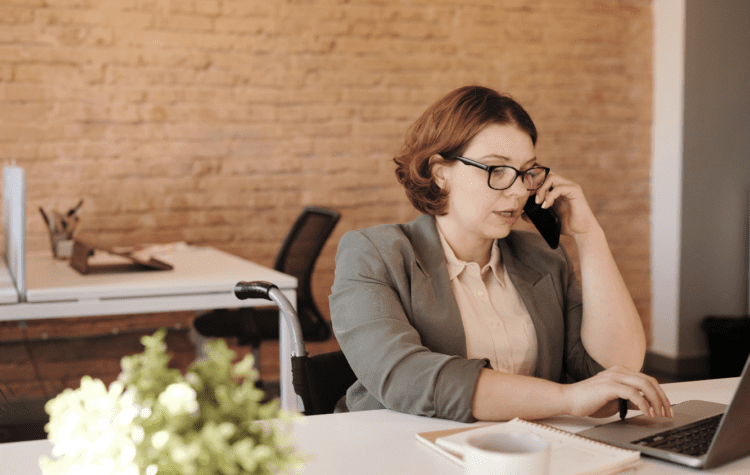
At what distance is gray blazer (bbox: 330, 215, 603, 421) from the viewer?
1.05 m

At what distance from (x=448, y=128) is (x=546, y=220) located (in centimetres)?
30

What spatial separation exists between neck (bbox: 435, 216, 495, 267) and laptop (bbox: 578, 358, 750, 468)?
499 millimetres

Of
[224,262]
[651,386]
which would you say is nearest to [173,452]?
[651,386]

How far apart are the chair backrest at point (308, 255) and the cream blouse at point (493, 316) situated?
1637 mm

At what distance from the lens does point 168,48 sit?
3.46 meters

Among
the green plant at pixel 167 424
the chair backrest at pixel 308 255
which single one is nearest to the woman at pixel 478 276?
the green plant at pixel 167 424

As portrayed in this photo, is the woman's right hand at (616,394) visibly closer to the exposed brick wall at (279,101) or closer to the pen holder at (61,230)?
the pen holder at (61,230)

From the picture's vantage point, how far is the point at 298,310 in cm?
294

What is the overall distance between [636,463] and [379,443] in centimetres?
33

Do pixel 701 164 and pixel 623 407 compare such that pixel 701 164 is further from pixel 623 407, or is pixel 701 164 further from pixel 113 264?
pixel 623 407

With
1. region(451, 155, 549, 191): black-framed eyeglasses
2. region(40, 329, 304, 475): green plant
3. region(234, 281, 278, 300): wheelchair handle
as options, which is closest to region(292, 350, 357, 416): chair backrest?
region(234, 281, 278, 300): wheelchair handle

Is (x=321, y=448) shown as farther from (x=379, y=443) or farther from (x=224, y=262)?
(x=224, y=262)

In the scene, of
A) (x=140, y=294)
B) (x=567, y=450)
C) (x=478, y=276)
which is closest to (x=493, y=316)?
(x=478, y=276)

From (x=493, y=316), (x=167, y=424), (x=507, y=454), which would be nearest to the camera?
(x=167, y=424)
